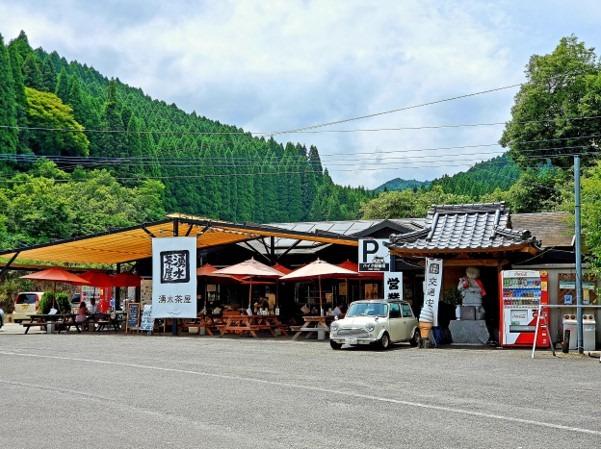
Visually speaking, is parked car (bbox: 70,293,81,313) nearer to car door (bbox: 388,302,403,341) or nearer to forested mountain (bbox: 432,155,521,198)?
car door (bbox: 388,302,403,341)

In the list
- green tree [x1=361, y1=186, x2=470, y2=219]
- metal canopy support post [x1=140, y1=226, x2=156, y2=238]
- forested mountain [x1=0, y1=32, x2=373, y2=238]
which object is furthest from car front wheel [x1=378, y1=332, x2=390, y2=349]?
forested mountain [x1=0, y1=32, x2=373, y2=238]

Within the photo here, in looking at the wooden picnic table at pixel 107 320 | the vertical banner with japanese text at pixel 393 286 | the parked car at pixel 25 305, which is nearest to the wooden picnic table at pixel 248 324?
the vertical banner with japanese text at pixel 393 286

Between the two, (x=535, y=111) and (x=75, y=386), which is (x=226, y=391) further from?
(x=535, y=111)

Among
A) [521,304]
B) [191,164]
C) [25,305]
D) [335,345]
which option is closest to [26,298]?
[25,305]

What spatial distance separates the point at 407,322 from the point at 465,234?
298cm

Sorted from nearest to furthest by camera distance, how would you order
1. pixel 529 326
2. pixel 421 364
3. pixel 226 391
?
1. pixel 226 391
2. pixel 421 364
3. pixel 529 326

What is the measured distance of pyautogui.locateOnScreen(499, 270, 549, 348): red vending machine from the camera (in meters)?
19.1

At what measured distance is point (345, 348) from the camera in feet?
65.2

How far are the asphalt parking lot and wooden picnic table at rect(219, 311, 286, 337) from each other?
727cm

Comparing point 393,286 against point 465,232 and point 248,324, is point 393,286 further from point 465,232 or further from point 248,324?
point 248,324

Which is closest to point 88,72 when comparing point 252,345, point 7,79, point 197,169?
point 197,169

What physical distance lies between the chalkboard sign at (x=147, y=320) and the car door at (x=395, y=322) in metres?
10.2

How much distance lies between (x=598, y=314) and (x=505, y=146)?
25032 mm

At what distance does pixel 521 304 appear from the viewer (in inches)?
757
